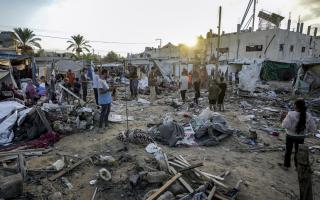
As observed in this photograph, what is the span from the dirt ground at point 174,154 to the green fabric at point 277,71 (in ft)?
52.6

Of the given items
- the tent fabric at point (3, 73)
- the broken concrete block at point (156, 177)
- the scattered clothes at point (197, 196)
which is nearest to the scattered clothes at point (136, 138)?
the broken concrete block at point (156, 177)

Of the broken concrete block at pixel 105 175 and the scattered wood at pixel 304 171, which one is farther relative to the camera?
the broken concrete block at pixel 105 175

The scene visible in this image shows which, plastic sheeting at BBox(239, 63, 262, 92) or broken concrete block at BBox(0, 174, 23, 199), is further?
plastic sheeting at BBox(239, 63, 262, 92)

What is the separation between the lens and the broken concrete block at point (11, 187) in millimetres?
3322

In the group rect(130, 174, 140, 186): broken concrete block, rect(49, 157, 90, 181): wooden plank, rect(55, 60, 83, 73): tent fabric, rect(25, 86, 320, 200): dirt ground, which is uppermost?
rect(55, 60, 83, 73): tent fabric

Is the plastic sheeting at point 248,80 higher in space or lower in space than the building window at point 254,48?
lower

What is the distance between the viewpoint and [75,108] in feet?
26.3

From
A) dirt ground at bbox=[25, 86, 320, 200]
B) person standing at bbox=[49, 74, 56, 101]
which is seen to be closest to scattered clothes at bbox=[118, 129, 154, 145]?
dirt ground at bbox=[25, 86, 320, 200]

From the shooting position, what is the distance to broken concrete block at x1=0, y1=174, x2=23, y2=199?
10.9ft

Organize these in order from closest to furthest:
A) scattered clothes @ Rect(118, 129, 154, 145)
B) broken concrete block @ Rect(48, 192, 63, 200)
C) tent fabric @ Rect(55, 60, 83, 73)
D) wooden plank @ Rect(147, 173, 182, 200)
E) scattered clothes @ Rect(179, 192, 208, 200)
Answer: scattered clothes @ Rect(179, 192, 208, 200) < wooden plank @ Rect(147, 173, 182, 200) < broken concrete block @ Rect(48, 192, 63, 200) < scattered clothes @ Rect(118, 129, 154, 145) < tent fabric @ Rect(55, 60, 83, 73)

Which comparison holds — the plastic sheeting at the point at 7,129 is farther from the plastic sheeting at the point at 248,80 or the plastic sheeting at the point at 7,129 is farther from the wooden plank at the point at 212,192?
the plastic sheeting at the point at 248,80

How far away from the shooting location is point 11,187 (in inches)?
133

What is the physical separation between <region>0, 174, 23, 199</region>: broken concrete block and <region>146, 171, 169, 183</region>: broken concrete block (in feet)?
6.50

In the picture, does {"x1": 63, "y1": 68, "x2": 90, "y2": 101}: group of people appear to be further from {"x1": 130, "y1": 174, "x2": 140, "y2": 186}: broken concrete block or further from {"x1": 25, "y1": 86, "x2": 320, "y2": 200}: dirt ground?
{"x1": 130, "y1": 174, "x2": 140, "y2": 186}: broken concrete block
